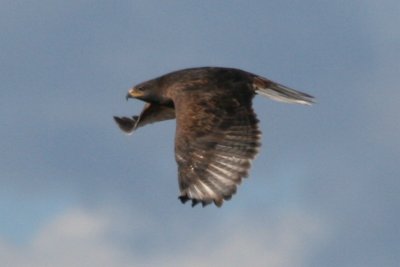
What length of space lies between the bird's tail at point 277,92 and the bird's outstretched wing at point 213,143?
1.76ft

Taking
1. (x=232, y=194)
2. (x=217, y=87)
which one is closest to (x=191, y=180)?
(x=232, y=194)

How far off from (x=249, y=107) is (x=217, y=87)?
2.53ft

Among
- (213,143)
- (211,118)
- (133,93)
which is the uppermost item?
(133,93)

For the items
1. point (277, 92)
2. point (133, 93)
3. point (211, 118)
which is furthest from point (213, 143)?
point (133, 93)

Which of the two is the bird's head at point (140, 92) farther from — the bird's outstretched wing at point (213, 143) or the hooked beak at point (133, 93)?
the bird's outstretched wing at point (213, 143)

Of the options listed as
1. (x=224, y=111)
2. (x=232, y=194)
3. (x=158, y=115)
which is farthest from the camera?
(x=158, y=115)

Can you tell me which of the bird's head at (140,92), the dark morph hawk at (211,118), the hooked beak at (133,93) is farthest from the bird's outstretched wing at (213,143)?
the hooked beak at (133,93)

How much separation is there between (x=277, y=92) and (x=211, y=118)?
1.82m

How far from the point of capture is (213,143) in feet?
93.2

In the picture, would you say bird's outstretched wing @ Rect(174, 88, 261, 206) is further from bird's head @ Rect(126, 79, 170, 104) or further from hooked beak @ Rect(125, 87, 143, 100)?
hooked beak @ Rect(125, 87, 143, 100)

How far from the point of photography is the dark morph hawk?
27.5 meters

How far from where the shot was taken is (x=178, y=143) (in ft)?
92.8

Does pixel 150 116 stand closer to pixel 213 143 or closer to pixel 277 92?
pixel 277 92

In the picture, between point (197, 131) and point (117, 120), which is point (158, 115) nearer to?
point (117, 120)
